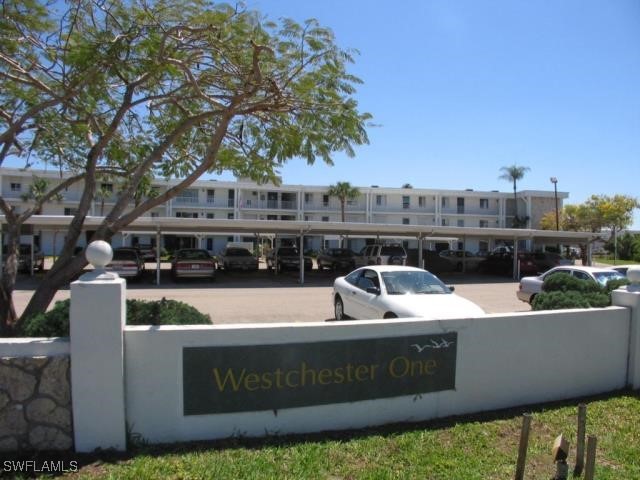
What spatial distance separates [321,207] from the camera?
55375mm

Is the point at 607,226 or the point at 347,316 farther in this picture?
the point at 607,226

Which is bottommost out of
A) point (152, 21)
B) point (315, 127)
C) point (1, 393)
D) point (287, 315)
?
point (287, 315)

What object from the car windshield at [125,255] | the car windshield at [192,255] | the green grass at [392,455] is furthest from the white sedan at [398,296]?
the car windshield at [125,255]

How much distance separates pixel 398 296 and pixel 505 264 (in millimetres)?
23708

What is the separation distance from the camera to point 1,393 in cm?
400

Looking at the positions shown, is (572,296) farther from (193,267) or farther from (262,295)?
(193,267)

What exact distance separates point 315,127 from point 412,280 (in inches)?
149

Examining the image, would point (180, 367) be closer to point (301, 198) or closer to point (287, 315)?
point (287, 315)

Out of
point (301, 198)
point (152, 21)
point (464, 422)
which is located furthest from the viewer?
point (301, 198)

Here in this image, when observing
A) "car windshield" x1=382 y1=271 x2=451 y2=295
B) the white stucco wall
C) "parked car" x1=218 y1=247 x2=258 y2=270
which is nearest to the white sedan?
"car windshield" x1=382 y1=271 x2=451 y2=295

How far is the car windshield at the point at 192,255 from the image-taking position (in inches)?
897

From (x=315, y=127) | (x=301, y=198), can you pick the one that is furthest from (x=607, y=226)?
(x=315, y=127)

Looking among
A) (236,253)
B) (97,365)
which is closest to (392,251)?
(236,253)

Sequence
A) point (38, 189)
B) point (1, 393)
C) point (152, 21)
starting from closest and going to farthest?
point (1, 393)
point (152, 21)
point (38, 189)
